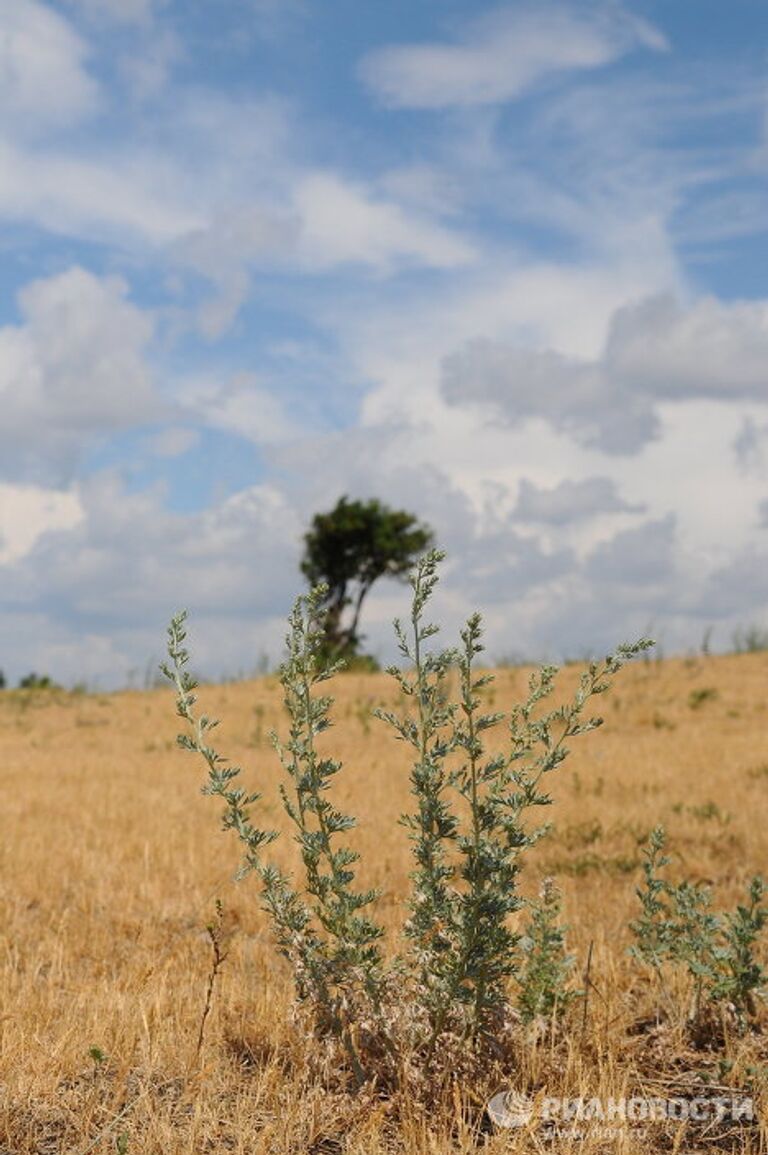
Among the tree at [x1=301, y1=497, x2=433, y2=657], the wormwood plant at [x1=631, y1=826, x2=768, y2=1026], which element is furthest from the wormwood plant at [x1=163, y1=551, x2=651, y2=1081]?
the tree at [x1=301, y1=497, x2=433, y2=657]

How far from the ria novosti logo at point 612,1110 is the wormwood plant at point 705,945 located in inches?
24.3

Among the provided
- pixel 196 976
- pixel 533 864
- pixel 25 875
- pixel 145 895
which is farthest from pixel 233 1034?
pixel 533 864

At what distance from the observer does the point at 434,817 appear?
3.76m

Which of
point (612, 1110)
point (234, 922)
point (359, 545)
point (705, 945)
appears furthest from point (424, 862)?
point (359, 545)

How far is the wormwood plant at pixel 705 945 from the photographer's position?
4613 millimetres

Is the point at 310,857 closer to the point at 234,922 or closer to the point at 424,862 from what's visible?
the point at 424,862

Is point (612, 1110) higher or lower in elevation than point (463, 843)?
lower

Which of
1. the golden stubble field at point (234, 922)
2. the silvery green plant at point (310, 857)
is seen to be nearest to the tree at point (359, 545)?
the golden stubble field at point (234, 922)

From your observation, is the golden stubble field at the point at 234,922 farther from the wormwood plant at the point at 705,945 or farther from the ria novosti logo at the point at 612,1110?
the wormwood plant at the point at 705,945

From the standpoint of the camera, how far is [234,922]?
23.6ft

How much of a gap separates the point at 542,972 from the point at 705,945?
72cm

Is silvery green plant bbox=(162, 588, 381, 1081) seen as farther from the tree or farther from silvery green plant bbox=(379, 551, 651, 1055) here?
the tree

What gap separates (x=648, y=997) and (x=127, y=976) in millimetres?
2396

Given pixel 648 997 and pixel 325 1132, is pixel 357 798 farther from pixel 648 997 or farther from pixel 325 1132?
pixel 325 1132
